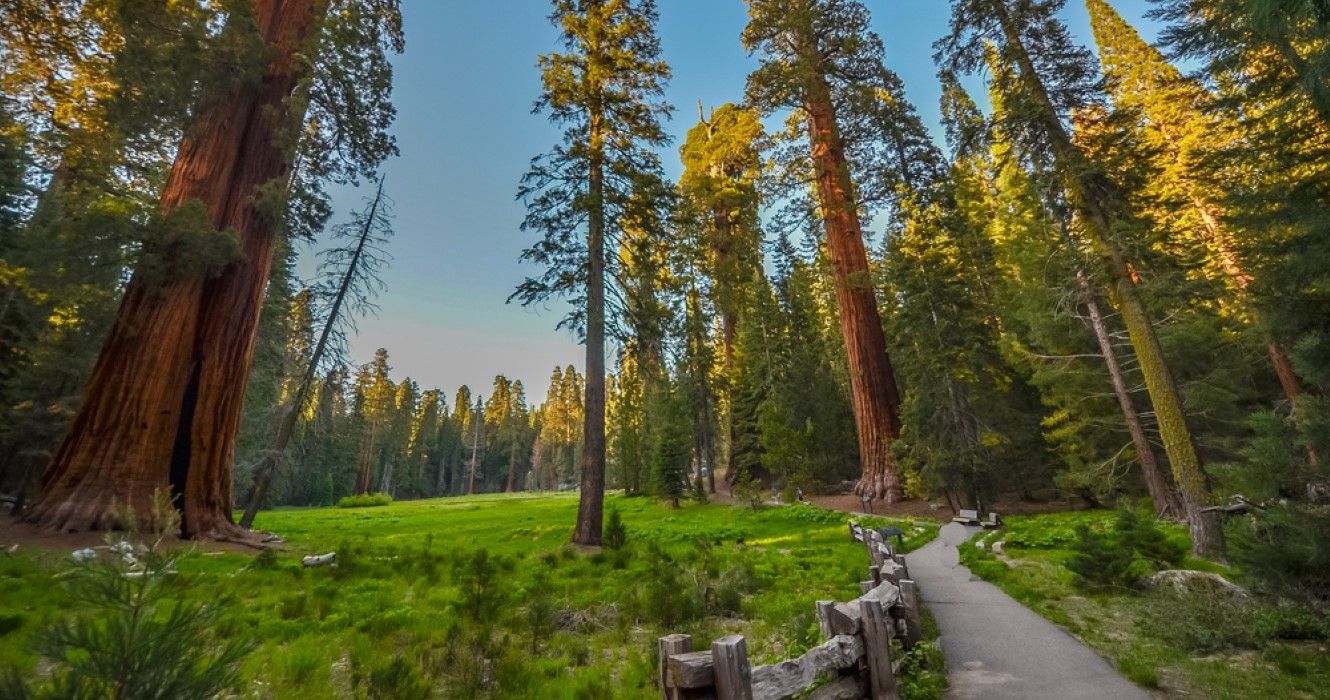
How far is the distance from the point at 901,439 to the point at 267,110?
892 inches

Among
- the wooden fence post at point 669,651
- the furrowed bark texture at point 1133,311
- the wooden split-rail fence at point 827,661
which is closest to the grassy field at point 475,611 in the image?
the wooden split-rail fence at point 827,661

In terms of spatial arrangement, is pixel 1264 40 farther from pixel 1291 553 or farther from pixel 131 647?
pixel 131 647

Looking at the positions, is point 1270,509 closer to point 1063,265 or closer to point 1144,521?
point 1144,521

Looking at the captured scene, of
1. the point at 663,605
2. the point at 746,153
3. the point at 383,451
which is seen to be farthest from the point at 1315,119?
the point at 383,451

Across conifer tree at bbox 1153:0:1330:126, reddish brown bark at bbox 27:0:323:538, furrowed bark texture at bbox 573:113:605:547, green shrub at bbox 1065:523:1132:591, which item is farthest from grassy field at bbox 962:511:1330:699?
reddish brown bark at bbox 27:0:323:538

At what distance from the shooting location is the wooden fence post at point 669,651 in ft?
10.5

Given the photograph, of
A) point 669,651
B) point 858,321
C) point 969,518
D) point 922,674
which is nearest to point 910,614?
point 922,674

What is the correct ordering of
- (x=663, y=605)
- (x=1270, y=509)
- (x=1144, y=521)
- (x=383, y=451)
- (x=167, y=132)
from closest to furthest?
(x=1270, y=509), (x=663, y=605), (x=1144, y=521), (x=167, y=132), (x=383, y=451)

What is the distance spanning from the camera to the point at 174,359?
1108cm

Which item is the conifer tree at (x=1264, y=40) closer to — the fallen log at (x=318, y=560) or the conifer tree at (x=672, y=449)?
the fallen log at (x=318, y=560)

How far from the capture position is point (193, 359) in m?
11.6

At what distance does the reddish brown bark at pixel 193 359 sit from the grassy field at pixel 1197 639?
48.3 ft

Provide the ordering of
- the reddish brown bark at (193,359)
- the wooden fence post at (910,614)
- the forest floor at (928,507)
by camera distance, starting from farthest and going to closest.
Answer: the forest floor at (928,507) → the reddish brown bark at (193,359) → the wooden fence post at (910,614)

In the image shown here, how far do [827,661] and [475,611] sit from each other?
15.3 feet
